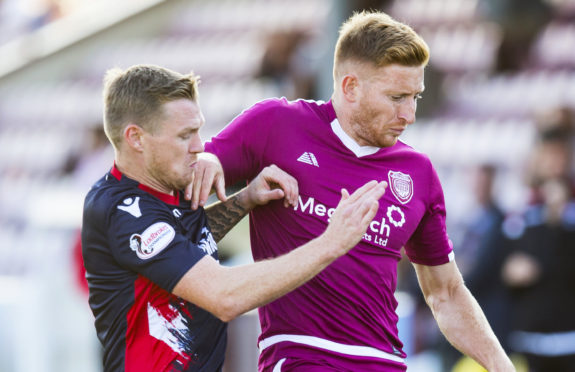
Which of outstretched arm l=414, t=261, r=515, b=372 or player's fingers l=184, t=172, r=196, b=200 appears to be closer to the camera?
player's fingers l=184, t=172, r=196, b=200

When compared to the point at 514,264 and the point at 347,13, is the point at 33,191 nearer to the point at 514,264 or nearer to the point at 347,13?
the point at 347,13

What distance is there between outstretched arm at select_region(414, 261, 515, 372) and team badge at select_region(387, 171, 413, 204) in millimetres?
399

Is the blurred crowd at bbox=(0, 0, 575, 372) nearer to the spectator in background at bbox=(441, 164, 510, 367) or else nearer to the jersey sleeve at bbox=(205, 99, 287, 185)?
the spectator in background at bbox=(441, 164, 510, 367)

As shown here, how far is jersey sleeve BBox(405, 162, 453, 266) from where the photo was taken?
3605 millimetres

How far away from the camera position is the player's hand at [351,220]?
2893 mm

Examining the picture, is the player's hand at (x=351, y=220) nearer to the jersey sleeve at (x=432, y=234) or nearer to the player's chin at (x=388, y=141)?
the player's chin at (x=388, y=141)

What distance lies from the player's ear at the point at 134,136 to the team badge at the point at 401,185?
0.99 m

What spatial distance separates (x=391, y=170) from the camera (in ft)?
11.6

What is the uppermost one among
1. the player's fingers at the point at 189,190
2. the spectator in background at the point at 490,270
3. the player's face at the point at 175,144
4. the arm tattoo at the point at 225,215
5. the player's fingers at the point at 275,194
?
the player's face at the point at 175,144

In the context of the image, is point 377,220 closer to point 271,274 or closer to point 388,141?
point 388,141

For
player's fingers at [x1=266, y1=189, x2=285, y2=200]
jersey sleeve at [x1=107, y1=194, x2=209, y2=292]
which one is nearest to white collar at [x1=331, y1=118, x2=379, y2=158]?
player's fingers at [x1=266, y1=189, x2=285, y2=200]

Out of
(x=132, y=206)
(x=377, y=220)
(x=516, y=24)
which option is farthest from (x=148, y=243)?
(x=516, y=24)

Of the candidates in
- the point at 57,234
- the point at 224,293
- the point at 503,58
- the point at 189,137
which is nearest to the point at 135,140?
the point at 189,137

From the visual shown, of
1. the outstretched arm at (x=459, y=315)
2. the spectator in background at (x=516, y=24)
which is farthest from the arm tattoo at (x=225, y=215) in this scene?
the spectator in background at (x=516, y=24)
